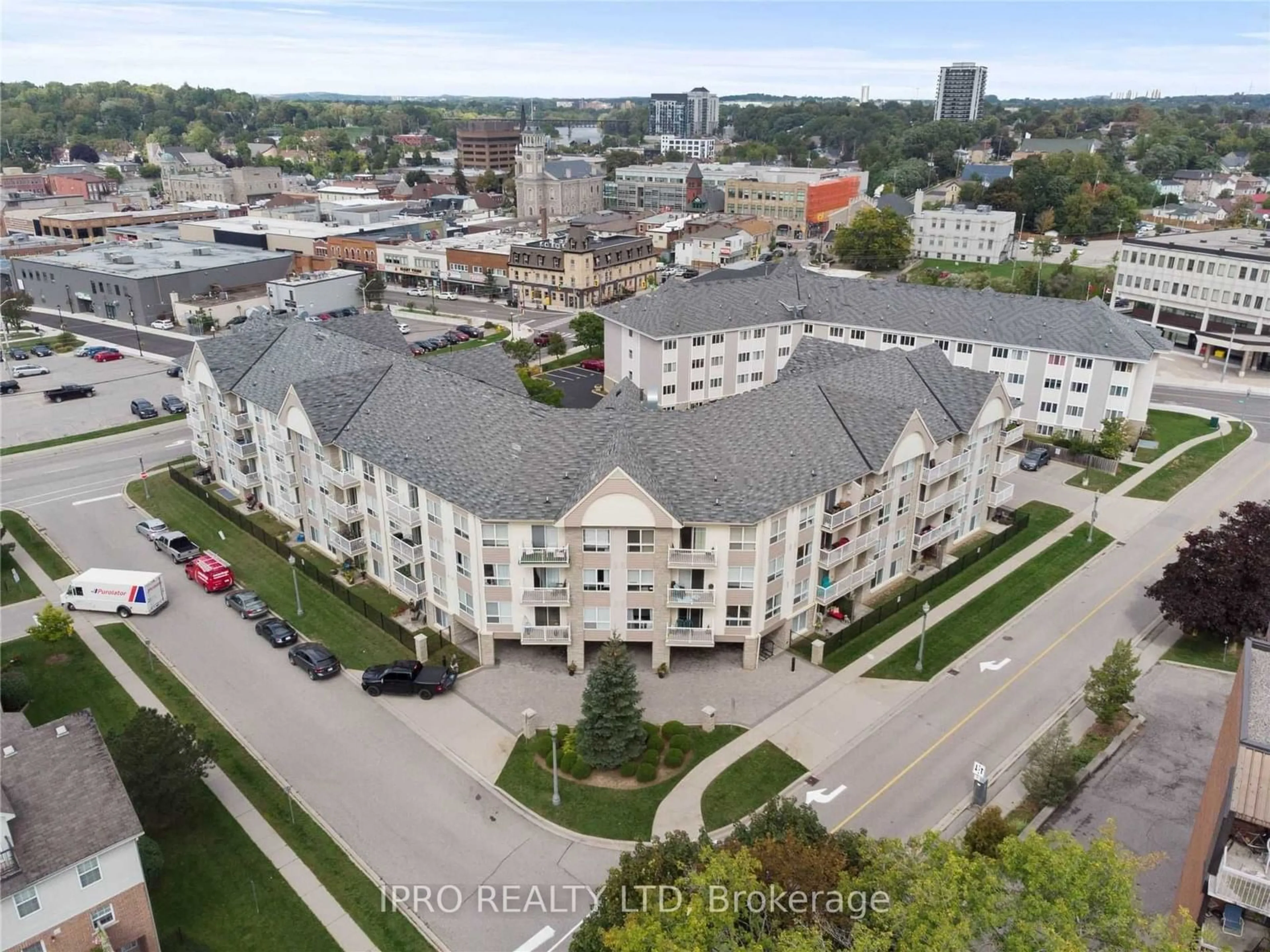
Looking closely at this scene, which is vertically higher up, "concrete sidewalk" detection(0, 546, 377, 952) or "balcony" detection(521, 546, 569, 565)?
"balcony" detection(521, 546, 569, 565)

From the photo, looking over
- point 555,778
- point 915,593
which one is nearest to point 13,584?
point 555,778

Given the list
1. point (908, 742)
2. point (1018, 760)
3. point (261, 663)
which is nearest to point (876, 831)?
point (908, 742)

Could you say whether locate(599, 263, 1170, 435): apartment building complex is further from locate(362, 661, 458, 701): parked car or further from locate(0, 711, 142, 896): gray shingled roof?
locate(0, 711, 142, 896): gray shingled roof

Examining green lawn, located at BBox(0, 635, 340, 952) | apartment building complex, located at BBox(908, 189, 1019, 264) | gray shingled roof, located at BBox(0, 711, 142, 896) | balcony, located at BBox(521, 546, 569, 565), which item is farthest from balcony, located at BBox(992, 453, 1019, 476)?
apartment building complex, located at BBox(908, 189, 1019, 264)

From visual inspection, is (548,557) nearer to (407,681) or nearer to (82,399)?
(407,681)

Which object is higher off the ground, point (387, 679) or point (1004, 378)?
point (1004, 378)

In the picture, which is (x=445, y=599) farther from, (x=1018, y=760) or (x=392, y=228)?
(x=392, y=228)
